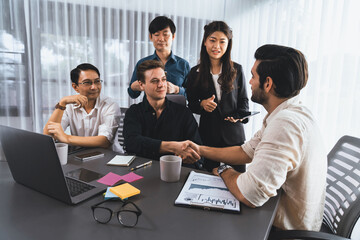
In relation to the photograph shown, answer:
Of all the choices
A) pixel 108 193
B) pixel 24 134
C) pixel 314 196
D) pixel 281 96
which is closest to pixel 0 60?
pixel 24 134

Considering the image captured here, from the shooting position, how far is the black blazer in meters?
2.22

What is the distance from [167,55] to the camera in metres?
2.53

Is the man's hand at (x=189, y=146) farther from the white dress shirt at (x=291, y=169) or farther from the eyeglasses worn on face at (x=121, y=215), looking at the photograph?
the eyeglasses worn on face at (x=121, y=215)

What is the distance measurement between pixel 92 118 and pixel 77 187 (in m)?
1.10

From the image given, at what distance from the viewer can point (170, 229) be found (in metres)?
0.78

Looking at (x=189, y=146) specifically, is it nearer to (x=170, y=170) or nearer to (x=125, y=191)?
(x=170, y=170)

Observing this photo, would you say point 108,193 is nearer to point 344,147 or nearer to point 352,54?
point 344,147

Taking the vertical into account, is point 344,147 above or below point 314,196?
above

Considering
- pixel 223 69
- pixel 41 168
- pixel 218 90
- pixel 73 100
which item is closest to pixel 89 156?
pixel 41 168

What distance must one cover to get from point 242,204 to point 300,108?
0.50 m

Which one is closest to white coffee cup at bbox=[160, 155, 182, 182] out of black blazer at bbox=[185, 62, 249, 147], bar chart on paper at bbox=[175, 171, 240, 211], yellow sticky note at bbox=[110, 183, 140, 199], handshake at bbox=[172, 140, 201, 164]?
bar chart on paper at bbox=[175, 171, 240, 211]

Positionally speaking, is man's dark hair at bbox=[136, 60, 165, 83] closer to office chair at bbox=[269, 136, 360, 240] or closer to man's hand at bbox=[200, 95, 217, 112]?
man's hand at bbox=[200, 95, 217, 112]

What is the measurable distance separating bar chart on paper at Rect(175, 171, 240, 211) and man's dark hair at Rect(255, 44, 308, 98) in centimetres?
52

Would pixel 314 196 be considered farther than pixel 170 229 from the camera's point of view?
Yes
